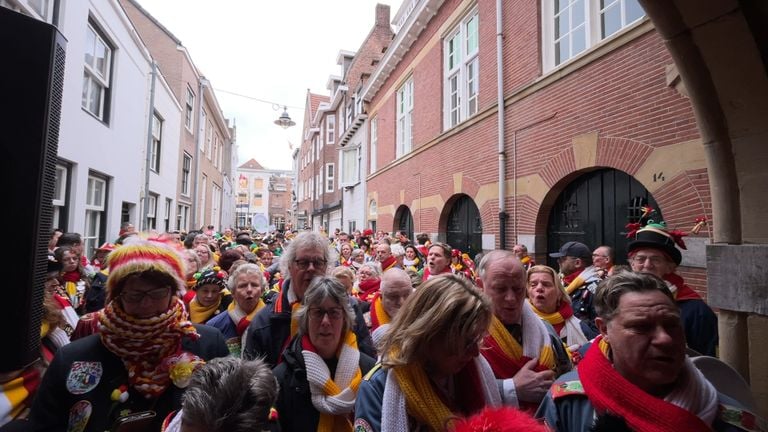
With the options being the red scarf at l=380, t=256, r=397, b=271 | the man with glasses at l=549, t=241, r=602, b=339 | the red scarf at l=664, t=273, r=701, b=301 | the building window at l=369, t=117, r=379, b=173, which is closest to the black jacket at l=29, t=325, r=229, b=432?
the man with glasses at l=549, t=241, r=602, b=339

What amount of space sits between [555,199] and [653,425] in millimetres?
5682

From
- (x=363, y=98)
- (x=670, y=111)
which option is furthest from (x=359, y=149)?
(x=670, y=111)

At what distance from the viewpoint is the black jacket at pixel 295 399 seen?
1979mm

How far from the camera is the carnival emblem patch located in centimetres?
157

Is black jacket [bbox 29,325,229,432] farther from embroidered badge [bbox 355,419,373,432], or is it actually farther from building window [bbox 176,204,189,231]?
building window [bbox 176,204,189,231]

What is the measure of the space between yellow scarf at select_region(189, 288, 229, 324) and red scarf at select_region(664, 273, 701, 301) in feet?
12.1

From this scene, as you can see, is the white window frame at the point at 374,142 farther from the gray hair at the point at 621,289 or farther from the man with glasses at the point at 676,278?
the gray hair at the point at 621,289

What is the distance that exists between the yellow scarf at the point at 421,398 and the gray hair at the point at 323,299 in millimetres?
733

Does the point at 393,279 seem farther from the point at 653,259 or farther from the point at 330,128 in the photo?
the point at 330,128

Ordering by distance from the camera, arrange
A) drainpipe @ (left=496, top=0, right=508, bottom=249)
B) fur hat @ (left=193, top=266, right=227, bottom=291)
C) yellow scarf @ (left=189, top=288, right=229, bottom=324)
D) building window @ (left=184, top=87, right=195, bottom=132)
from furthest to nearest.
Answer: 1. building window @ (left=184, top=87, right=195, bottom=132)
2. drainpipe @ (left=496, top=0, right=508, bottom=249)
3. fur hat @ (left=193, top=266, right=227, bottom=291)
4. yellow scarf @ (left=189, top=288, right=229, bottom=324)

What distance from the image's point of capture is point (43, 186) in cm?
131

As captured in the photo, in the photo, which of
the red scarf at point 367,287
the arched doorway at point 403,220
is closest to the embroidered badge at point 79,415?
the red scarf at point 367,287

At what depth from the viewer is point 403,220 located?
14227 millimetres

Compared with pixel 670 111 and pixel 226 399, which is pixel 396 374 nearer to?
pixel 226 399
